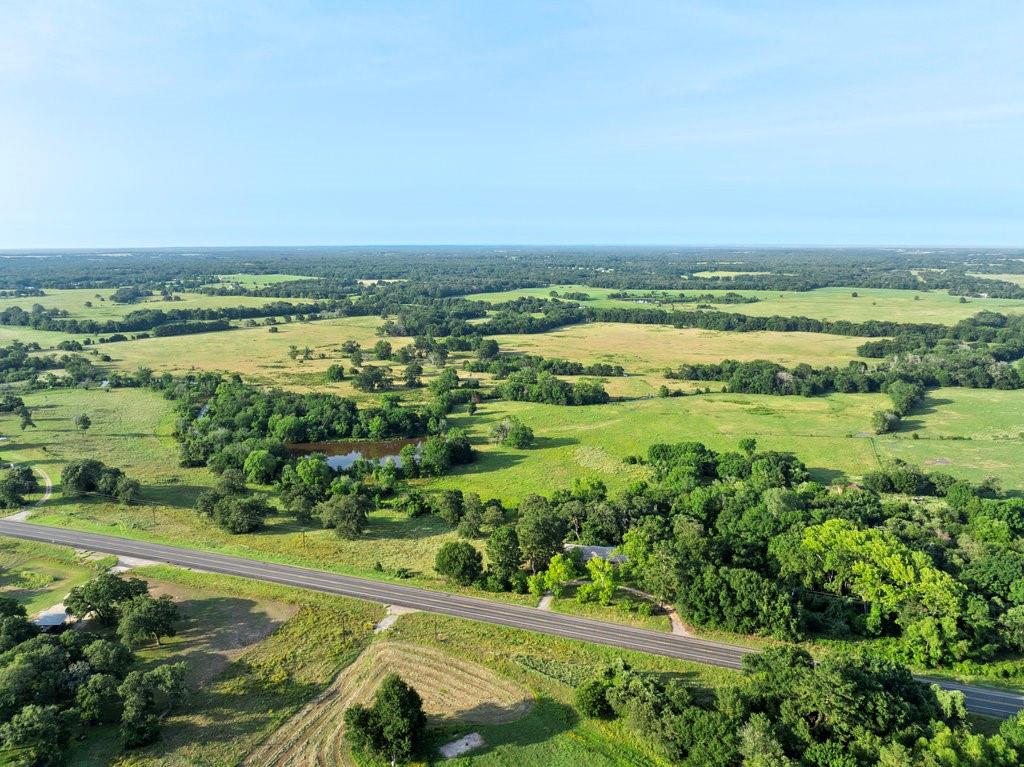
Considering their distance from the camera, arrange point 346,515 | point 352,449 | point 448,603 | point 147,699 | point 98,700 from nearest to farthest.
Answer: point 147,699
point 98,700
point 448,603
point 346,515
point 352,449

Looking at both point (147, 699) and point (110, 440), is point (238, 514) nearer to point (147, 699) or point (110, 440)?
point (147, 699)

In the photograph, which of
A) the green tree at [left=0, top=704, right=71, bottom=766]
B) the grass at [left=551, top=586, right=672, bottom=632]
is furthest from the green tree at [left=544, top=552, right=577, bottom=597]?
the green tree at [left=0, top=704, right=71, bottom=766]

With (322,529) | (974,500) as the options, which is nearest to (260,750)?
(322,529)

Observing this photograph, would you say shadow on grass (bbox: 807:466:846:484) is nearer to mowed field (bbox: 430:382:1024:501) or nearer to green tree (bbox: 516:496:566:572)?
mowed field (bbox: 430:382:1024:501)

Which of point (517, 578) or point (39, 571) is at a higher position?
point (517, 578)

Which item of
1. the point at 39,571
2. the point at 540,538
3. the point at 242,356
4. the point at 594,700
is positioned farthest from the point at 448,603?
the point at 242,356

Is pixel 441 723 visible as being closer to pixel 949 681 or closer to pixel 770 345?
pixel 949 681

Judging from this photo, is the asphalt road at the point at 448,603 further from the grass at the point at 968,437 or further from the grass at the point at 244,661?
the grass at the point at 968,437
